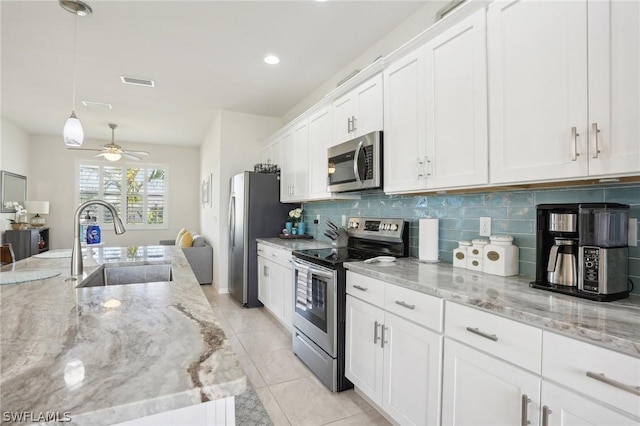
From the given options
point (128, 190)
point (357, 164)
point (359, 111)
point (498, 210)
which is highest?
point (359, 111)

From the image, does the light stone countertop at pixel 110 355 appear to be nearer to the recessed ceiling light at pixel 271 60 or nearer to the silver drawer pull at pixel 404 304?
the silver drawer pull at pixel 404 304

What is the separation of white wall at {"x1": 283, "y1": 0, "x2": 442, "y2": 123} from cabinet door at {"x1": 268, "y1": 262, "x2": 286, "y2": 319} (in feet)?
7.29

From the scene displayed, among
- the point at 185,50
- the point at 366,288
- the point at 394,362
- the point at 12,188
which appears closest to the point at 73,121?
the point at 185,50

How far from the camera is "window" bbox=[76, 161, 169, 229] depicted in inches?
283

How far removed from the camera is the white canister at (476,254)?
6.15ft

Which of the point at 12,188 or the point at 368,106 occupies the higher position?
the point at 368,106

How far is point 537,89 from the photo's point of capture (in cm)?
144

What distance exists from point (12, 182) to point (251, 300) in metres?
5.05

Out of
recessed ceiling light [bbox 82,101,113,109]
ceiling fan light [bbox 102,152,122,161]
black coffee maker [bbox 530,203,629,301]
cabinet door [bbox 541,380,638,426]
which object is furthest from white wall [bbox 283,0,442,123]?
ceiling fan light [bbox 102,152,122,161]

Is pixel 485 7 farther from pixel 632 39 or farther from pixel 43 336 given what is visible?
pixel 43 336

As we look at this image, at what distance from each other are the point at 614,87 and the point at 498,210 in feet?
2.83

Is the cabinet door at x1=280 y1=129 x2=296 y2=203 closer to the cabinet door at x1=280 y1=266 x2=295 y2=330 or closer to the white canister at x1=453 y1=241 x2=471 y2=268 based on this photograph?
the cabinet door at x1=280 y1=266 x2=295 y2=330

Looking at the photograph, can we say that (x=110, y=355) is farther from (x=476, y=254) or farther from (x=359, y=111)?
(x=359, y=111)

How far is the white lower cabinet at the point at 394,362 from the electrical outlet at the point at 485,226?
0.70 meters
